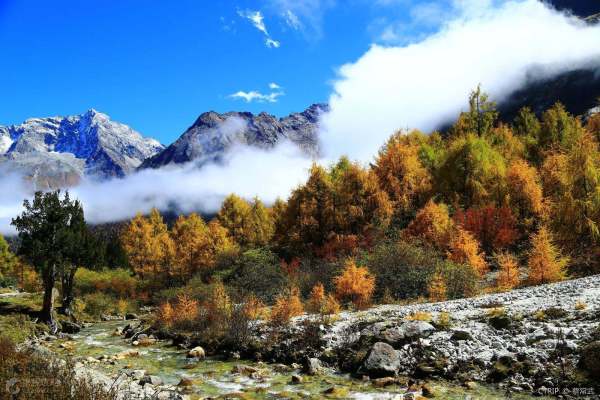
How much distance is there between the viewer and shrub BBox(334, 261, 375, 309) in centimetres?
2991

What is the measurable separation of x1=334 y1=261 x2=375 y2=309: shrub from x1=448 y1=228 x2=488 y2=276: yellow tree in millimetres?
7391

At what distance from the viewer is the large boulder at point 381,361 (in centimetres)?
1778

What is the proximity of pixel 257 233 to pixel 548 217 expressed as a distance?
45.8 m

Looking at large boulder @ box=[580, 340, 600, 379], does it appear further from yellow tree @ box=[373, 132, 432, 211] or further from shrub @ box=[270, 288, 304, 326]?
yellow tree @ box=[373, 132, 432, 211]

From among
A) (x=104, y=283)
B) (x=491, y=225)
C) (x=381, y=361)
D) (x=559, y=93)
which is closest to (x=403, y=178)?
(x=491, y=225)

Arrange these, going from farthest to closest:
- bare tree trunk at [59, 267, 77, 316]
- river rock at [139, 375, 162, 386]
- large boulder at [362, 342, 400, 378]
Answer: bare tree trunk at [59, 267, 77, 316] → river rock at [139, 375, 162, 386] → large boulder at [362, 342, 400, 378]

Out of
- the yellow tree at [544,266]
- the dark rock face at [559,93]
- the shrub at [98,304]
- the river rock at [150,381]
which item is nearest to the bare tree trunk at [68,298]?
the shrub at [98,304]

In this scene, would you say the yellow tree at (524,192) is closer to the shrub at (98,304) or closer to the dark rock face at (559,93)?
the shrub at (98,304)

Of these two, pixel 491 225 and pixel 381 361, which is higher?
pixel 491 225

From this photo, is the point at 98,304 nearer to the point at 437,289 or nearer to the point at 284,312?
the point at 284,312

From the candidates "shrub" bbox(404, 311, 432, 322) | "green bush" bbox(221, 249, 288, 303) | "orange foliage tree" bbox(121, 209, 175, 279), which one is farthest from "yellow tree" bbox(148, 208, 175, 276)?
"shrub" bbox(404, 311, 432, 322)

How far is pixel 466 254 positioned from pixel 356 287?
947cm

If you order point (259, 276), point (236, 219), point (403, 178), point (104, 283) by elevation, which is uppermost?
point (403, 178)

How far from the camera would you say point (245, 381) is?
19.4m
